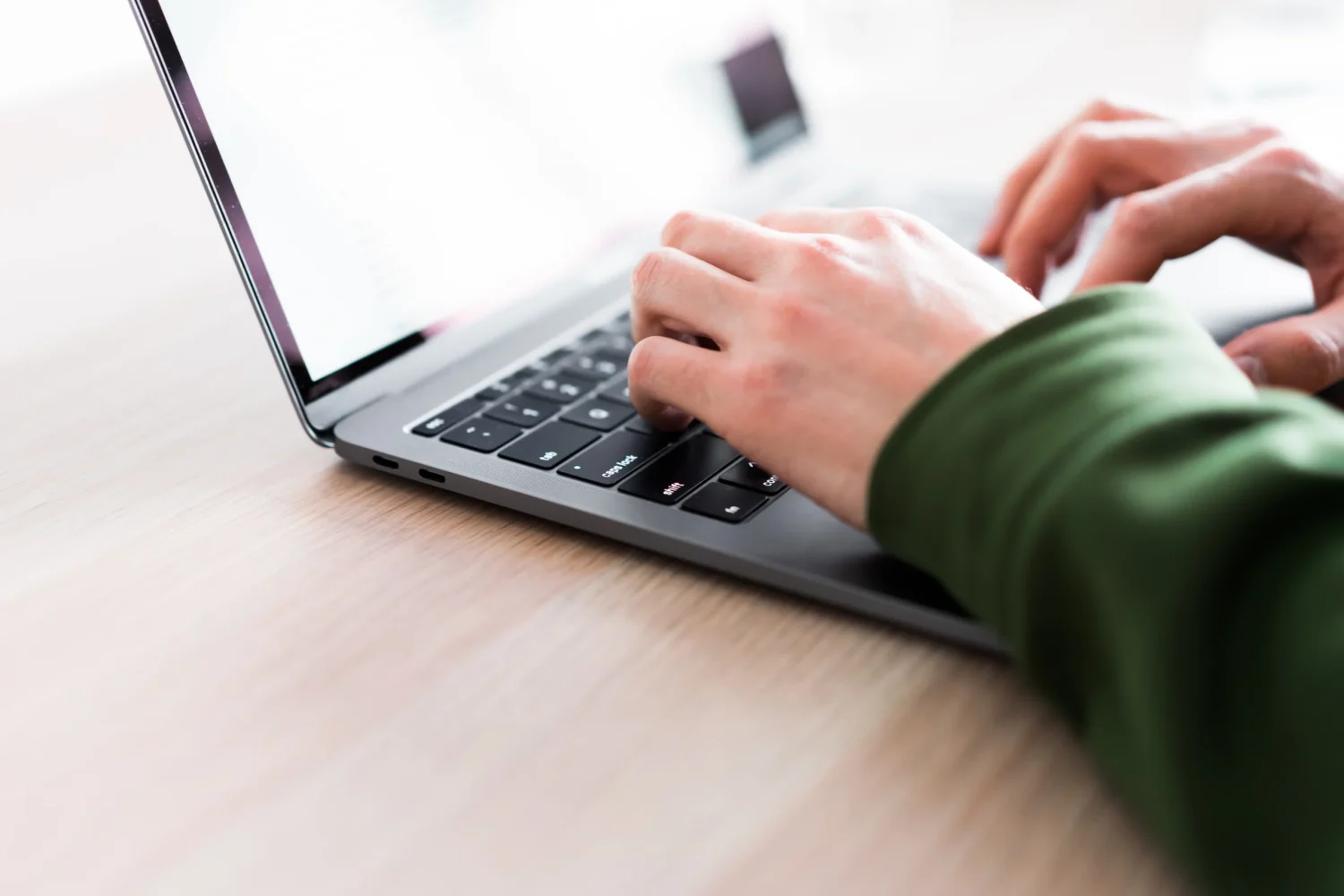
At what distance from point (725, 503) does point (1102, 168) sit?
14.1 inches

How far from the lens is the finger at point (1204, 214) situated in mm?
549

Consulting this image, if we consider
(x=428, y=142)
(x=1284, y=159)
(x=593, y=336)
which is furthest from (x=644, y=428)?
(x=1284, y=159)

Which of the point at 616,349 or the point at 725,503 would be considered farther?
the point at 616,349

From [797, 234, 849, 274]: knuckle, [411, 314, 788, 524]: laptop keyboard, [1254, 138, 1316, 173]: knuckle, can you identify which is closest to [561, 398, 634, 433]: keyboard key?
[411, 314, 788, 524]: laptop keyboard

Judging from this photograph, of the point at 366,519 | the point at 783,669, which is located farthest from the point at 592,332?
the point at 783,669

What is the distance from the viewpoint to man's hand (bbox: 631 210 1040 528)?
0.43 metres

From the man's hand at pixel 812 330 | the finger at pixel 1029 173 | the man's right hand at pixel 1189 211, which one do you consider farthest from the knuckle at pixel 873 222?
the finger at pixel 1029 173

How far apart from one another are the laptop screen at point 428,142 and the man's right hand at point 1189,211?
26 cm

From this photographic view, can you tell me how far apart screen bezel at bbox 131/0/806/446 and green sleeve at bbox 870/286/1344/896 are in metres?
0.31

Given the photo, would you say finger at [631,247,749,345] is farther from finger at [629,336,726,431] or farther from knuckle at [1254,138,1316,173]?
knuckle at [1254,138,1316,173]

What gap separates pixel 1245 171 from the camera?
0.57 m

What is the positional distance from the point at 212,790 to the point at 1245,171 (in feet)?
1.73

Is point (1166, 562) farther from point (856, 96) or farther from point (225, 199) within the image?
point (856, 96)

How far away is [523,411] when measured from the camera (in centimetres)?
56
